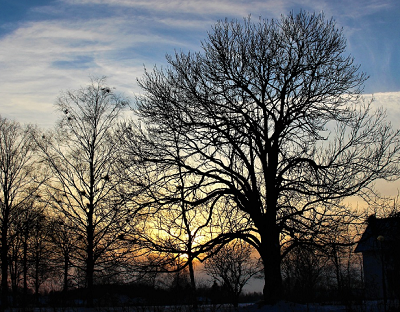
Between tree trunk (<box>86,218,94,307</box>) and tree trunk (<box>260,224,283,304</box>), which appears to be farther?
tree trunk (<box>86,218,94,307</box>)

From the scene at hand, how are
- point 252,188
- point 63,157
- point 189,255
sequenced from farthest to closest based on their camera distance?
point 63,157 → point 252,188 → point 189,255

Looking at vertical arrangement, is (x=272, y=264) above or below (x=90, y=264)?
above

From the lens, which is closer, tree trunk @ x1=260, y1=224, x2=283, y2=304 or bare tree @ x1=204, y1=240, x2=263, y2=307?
tree trunk @ x1=260, y1=224, x2=283, y2=304

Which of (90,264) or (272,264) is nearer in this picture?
(272,264)

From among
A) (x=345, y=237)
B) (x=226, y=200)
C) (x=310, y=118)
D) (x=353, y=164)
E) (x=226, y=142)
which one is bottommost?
(x=345, y=237)

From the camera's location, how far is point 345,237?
1310cm

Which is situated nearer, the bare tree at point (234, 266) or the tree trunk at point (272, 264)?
the tree trunk at point (272, 264)

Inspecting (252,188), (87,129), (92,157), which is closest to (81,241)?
(92,157)

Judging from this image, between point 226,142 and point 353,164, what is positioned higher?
point 226,142

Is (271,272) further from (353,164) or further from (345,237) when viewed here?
(353,164)

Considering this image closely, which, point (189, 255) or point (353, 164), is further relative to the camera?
point (353, 164)

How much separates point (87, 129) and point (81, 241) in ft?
21.0

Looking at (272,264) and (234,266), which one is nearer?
(272,264)

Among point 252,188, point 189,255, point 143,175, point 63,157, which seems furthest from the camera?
point 63,157
